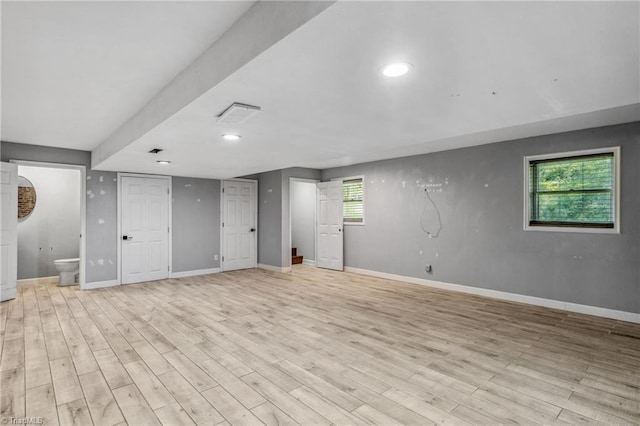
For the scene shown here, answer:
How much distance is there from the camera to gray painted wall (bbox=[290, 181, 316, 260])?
8812 mm

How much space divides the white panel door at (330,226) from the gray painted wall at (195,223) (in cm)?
245

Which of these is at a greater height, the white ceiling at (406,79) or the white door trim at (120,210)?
the white ceiling at (406,79)

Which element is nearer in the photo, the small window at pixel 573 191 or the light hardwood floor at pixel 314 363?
the light hardwood floor at pixel 314 363

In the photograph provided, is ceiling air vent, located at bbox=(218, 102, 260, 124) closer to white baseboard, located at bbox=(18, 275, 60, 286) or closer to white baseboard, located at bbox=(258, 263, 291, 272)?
white baseboard, located at bbox=(258, 263, 291, 272)

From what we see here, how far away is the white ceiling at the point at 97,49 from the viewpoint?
1.75 metres

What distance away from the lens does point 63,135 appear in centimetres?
459

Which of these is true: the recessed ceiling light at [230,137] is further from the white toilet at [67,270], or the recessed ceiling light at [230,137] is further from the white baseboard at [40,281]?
the white baseboard at [40,281]

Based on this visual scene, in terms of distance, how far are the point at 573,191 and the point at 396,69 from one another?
13.2ft

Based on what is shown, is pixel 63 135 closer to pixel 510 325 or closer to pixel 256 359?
pixel 256 359

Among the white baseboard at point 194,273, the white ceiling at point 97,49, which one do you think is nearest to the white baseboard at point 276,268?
the white baseboard at point 194,273

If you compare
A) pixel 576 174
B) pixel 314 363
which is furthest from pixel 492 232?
pixel 314 363

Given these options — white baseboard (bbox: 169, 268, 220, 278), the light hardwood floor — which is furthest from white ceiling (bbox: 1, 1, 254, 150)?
white baseboard (bbox: 169, 268, 220, 278)

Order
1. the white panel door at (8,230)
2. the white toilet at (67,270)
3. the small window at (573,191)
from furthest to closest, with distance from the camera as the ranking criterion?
the white toilet at (67,270)
the white panel door at (8,230)
the small window at (573,191)

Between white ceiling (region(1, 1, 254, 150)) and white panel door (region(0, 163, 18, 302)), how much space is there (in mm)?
1984
